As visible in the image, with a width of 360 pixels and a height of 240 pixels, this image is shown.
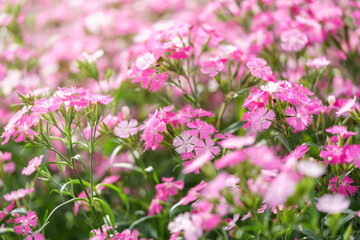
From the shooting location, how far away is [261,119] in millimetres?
1206

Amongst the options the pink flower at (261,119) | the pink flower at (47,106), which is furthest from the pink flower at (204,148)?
the pink flower at (47,106)

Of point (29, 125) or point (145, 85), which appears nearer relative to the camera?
point (29, 125)

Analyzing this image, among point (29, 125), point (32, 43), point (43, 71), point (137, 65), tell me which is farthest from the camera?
point (32, 43)

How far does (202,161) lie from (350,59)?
1.42m

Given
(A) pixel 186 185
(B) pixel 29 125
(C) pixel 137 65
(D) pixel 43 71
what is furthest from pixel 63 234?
(D) pixel 43 71

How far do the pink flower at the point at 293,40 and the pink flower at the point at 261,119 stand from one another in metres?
0.77

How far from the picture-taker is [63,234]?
6.15ft

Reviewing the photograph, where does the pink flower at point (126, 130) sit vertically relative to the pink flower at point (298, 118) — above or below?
above

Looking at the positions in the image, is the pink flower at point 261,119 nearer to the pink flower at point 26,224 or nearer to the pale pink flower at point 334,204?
the pale pink flower at point 334,204

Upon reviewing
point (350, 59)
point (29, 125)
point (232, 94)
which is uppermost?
point (29, 125)

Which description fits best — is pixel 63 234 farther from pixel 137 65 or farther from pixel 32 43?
pixel 32 43

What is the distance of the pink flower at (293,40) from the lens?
186 cm

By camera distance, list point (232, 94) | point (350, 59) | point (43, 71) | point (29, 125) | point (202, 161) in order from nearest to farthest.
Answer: point (202, 161) < point (29, 125) < point (232, 94) < point (350, 59) < point (43, 71)

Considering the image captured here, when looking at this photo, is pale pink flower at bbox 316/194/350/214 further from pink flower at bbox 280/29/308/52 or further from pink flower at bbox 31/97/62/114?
pink flower at bbox 280/29/308/52
